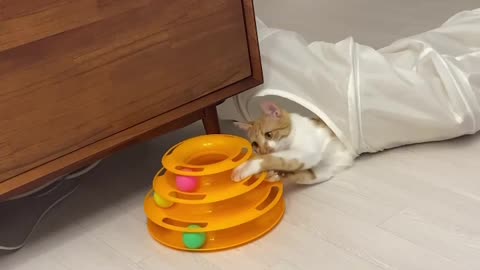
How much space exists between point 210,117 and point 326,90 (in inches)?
10.8

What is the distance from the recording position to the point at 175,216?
1219mm

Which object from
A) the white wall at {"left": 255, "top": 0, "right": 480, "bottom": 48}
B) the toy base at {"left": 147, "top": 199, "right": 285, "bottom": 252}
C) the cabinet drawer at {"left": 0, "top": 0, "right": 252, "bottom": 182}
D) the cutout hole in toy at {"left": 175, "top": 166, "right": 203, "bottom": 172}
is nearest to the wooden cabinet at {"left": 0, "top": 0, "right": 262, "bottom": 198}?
the cabinet drawer at {"left": 0, "top": 0, "right": 252, "bottom": 182}

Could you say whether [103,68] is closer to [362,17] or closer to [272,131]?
[272,131]

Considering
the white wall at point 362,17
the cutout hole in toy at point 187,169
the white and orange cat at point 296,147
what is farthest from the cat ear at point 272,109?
the white wall at point 362,17

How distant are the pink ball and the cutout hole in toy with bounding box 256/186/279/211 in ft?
0.46

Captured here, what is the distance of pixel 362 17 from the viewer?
7.63 feet

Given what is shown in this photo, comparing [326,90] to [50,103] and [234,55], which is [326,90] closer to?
[234,55]

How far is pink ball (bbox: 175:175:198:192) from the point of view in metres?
1.20

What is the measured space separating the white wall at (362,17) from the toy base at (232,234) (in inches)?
38.9

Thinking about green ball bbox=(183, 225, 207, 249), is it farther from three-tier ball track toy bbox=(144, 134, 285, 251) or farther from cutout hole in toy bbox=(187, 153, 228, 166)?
cutout hole in toy bbox=(187, 153, 228, 166)

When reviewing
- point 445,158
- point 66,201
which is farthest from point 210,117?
point 445,158

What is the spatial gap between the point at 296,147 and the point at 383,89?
0.80 ft

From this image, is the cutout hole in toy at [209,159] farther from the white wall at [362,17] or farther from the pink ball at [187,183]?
the white wall at [362,17]

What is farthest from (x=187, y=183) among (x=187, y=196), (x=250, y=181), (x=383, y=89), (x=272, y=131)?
(x=383, y=89)
